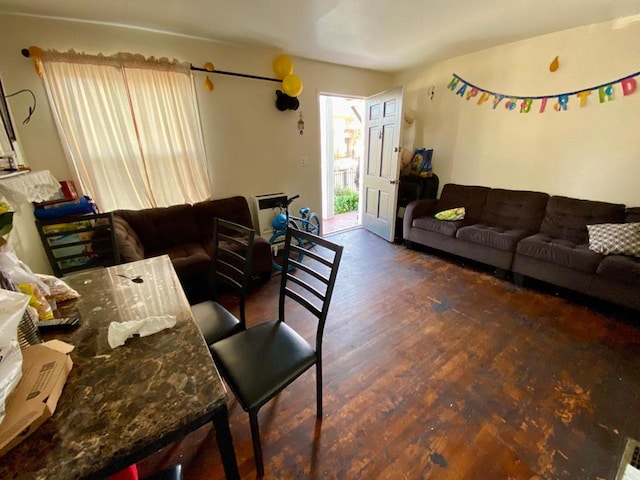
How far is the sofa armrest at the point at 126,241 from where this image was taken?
2.01m

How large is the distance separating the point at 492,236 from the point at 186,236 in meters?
3.22

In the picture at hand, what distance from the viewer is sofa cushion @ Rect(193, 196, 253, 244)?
2.92 m

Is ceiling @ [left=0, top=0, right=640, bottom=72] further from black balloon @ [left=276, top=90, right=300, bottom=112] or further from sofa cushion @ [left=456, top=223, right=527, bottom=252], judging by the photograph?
sofa cushion @ [left=456, top=223, right=527, bottom=252]

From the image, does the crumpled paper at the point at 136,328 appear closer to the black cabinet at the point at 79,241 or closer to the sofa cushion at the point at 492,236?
the black cabinet at the point at 79,241

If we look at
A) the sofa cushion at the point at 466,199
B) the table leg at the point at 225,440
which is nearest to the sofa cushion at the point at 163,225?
the table leg at the point at 225,440

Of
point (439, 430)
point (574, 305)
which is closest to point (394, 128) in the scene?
point (574, 305)

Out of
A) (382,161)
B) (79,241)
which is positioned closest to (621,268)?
(382,161)

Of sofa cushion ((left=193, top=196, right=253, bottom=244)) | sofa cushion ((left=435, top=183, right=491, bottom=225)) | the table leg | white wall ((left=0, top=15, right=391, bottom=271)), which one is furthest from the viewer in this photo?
sofa cushion ((left=435, top=183, right=491, bottom=225))

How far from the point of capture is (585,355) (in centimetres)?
182

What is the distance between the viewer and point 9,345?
0.62 m

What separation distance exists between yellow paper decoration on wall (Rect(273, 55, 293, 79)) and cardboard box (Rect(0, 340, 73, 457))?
328cm

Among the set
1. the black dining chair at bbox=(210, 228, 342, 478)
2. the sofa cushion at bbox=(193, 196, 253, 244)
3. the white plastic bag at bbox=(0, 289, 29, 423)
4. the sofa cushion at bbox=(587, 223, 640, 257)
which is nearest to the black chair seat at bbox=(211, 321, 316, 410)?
the black dining chair at bbox=(210, 228, 342, 478)

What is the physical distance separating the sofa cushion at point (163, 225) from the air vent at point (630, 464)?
314cm

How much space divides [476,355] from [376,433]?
0.95 meters
